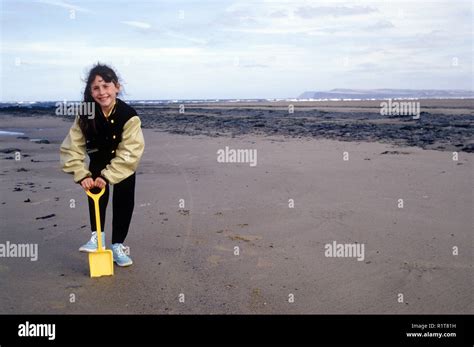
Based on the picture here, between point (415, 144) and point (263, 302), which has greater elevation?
point (415, 144)

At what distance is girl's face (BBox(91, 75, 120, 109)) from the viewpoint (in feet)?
12.5

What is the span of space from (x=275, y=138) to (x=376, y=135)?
11.2ft

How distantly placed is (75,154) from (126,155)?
1.52 feet

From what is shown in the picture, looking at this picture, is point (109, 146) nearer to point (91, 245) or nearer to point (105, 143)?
point (105, 143)

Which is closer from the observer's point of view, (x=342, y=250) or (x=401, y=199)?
(x=342, y=250)

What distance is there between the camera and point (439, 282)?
361 cm
